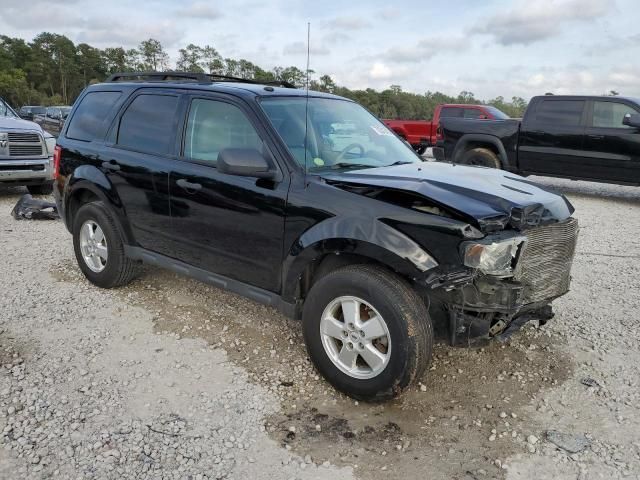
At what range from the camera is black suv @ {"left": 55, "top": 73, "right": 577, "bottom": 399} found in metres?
2.87

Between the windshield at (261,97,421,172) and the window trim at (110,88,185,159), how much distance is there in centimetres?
78

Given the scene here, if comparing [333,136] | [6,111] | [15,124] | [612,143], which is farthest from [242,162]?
[6,111]

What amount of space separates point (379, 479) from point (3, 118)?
9699mm

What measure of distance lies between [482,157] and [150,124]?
8488mm

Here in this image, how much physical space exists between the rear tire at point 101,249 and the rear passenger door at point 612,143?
8.84 m

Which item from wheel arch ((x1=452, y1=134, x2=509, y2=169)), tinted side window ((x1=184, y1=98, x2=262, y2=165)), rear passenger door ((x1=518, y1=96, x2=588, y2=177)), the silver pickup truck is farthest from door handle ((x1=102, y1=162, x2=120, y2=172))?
rear passenger door ((x1=518, y1=96, x2=588, y2=177))

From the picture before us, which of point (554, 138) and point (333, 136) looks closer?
point (333, 136)

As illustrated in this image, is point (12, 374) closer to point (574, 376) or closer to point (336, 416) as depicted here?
point (336, 416)

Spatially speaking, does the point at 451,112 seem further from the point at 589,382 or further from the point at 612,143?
the point at 589,382

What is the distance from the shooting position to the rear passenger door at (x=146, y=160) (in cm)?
409

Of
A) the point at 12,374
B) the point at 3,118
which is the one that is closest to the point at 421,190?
the point at 12,374

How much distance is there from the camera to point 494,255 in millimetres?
2795

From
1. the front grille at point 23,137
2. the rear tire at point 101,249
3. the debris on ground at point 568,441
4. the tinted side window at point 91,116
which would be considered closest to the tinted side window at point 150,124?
the tinted side window at point 91,116

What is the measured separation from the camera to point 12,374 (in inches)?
132
